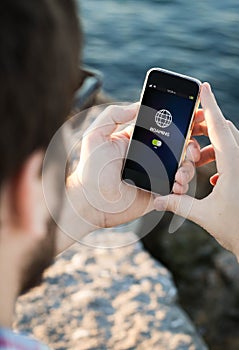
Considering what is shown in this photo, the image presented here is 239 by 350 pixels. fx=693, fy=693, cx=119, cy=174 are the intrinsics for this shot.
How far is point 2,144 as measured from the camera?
0.53 m

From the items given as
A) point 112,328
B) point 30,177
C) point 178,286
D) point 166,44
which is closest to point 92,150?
point 30,177

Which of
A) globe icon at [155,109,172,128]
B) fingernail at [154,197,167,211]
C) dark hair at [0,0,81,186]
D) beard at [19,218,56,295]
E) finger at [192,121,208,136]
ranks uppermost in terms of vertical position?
dark hair at [0,0,81,186]

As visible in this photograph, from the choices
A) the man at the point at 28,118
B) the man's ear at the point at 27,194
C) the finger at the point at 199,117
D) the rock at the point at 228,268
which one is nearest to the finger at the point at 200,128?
the finger at the point at 199,117

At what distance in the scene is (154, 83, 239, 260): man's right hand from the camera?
4.07 feet

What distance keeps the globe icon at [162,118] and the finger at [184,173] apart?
0.09 meters

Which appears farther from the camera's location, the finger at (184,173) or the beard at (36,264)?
the finger at (184,173)

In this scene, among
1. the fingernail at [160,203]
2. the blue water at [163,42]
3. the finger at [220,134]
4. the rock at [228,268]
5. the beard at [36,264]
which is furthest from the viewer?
the blue water at [163,42]

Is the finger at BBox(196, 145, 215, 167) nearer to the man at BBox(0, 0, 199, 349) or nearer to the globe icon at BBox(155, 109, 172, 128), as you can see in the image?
the globe icon at BBox(155, 109, 172, 128)

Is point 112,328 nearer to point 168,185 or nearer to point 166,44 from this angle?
point 168,185

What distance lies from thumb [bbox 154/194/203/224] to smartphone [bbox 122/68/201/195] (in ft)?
0.10

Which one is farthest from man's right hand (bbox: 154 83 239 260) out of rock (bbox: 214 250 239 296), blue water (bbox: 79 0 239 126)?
blue water (bbox: 79 0 239 126)

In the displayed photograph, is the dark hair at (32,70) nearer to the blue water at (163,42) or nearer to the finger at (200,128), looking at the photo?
the finger at (200,128)

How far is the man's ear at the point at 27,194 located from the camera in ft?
1.88

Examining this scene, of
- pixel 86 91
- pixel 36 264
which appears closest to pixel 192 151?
pixel 36 264
